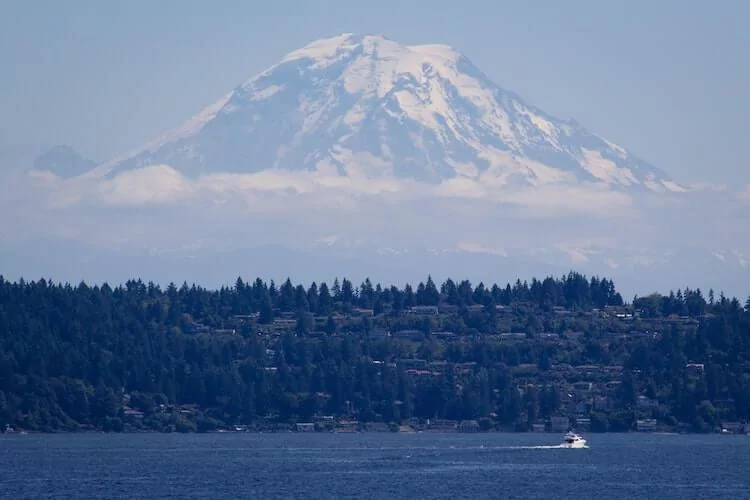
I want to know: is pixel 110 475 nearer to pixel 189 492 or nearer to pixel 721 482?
pixel 189 492

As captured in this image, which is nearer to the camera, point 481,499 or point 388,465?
point 481,499

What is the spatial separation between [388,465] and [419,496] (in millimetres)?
36856

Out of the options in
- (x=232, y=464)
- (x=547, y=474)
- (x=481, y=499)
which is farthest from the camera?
(x=232, y=464)

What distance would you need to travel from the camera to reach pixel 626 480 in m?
178

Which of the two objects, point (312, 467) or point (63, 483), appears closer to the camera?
point (63, 483)

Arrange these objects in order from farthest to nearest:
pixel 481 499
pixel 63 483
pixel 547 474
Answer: pixel 547 474 → pixel 63 483 → pixel 481 499

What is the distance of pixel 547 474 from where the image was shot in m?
184

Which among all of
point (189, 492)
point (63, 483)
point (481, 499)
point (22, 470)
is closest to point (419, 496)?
point (481, 499)

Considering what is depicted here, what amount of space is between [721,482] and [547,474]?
56.0 ft

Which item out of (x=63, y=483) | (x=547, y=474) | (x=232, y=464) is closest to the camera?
(x=63, y=483)

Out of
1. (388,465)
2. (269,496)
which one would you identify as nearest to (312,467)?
(388,465)

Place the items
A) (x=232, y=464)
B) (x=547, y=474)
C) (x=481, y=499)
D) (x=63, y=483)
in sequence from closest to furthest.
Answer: (x=481, y=499)
(x=63, y=483)
(x=547, y=474)
(x=232, y=464)

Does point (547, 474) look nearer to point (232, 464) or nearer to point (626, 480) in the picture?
point (626, 480)

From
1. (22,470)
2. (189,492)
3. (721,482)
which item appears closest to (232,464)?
(22,470)
